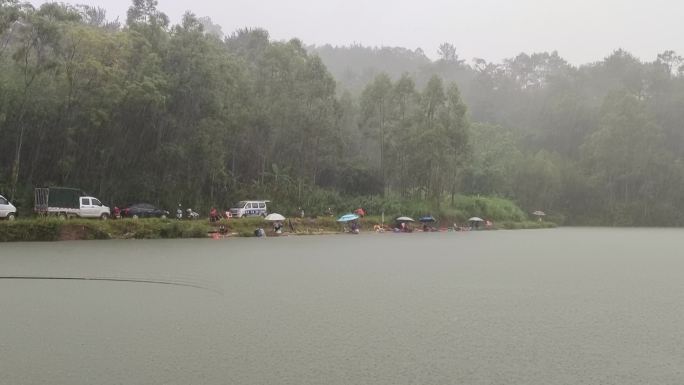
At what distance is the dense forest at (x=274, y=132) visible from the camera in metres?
24.7

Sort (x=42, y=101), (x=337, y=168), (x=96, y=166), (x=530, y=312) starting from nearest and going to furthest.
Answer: (x=530, y=312) → (x=42, y=101) → (x=96, y=166) → (x=337, y=168)

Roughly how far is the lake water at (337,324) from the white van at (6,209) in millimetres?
9111

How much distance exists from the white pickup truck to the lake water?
34.1ft

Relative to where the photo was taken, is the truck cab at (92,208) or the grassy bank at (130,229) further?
the truck cab at (92,208)

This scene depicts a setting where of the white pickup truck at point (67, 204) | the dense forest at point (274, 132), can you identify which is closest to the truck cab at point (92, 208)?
the white pickup truck at point (67, 204)

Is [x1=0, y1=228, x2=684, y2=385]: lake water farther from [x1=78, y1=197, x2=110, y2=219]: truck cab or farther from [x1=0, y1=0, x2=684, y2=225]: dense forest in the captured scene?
[x1=0, y1=0, x2=684, y2=225]: dense forest

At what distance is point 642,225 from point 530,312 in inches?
1893

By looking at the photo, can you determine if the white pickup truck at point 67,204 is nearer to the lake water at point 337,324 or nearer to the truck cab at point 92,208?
the truck cab at point 92,208

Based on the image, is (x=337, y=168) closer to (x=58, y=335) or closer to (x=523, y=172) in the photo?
(x=523, y=172)

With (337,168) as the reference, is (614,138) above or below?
above

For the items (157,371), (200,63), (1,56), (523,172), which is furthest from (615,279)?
(523,172)

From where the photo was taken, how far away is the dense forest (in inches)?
973

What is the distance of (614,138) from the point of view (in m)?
50.8

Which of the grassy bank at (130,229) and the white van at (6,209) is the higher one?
the white van at (6,209)
